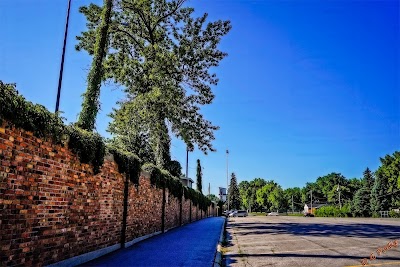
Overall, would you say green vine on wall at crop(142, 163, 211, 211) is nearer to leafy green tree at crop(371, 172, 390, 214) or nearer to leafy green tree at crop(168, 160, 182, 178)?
leafy green tree at crop(168, 160, 182, 178)

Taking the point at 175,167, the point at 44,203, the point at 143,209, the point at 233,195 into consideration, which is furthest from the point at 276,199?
the point at 44,203

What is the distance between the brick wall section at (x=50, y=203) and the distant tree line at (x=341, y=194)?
63.5 metres

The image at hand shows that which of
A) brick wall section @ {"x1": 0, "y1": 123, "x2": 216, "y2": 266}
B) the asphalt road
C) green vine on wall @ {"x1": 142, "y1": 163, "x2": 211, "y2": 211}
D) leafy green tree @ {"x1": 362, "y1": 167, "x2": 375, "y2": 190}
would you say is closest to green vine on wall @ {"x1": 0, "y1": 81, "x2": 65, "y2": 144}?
brick wall section @ {"x1": 0, "y1": 123, "x2": 216, "y2": 266}

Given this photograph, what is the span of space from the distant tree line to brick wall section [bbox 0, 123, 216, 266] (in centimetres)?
6354

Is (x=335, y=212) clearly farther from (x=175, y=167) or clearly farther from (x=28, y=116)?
(x=28, y=116)

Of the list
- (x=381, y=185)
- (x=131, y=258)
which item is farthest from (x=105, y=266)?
(x=381, y=185)

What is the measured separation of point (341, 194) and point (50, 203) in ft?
452

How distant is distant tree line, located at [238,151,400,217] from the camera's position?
71625 mm

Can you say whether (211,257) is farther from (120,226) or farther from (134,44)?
(134,44)

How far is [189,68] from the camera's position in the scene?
77.4ft

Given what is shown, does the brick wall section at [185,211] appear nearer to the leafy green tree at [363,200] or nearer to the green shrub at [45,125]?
the green shrub at [45,125]

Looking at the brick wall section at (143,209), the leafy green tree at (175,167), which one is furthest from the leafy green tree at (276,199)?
the brick wall section at (143,209)

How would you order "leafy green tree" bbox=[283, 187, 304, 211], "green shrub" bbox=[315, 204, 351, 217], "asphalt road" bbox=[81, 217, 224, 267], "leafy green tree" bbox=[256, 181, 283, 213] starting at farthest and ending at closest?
"leafy green tree" bbox=[283, 187, 304, 211] < "leafy green tree" bbox=[256, 181, 283, 213] < "green shrub" bbox=[315, 204, 351, 217] < "asphalt road" bbox=[81, 217, 224, 267]

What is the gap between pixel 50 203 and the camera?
636 centimetres
